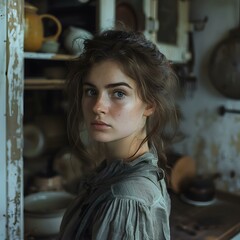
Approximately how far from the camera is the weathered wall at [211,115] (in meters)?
1.83

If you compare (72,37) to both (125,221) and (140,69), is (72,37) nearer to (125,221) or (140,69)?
(140,69)

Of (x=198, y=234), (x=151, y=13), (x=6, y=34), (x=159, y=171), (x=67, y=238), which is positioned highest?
(x=151, y=13)

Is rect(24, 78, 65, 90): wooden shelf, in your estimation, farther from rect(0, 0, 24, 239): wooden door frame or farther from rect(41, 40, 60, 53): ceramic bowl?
rect(0, 0, 24, 239): wooden door frame

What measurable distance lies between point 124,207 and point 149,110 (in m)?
0.23

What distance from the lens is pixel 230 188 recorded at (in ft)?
6.15

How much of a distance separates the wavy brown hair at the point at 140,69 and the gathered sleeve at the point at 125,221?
0.60 feet

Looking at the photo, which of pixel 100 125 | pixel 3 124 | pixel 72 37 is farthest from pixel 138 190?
pixel 72 37

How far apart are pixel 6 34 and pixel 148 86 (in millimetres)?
374

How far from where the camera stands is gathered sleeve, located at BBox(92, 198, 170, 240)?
638 mm

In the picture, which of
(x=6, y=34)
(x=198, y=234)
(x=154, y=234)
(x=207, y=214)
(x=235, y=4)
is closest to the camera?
(x=154, y=234)

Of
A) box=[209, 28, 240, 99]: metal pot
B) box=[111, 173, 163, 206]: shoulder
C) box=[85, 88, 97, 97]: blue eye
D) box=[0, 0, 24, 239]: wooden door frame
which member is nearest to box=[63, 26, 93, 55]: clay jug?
box=[0, 0, 24, 239]: wooden door frame

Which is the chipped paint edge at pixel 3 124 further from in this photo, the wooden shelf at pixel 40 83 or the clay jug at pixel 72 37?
the clay jug at pixel 72 37

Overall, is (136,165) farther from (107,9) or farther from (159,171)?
(107,9)

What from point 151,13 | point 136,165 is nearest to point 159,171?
point 136,165
